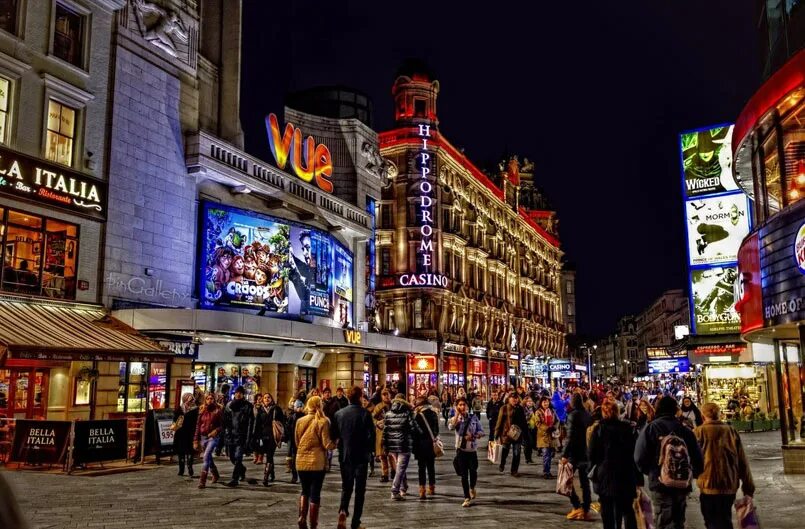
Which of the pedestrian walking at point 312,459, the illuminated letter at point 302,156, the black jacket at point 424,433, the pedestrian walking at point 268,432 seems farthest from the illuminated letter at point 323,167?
the pedestrian walking at point 312,459

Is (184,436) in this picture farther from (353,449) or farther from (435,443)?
(353,449)

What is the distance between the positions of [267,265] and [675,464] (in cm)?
2310

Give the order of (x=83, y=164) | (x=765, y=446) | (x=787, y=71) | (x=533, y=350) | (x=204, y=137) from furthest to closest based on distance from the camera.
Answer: (x=533, y=350)
(x=204, y=137)
(x=765, y=446)
(x=83, y=164)
(x=787, y=71)

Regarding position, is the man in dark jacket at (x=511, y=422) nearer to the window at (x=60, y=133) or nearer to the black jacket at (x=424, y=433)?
the black jacket at (x=424, y=433)

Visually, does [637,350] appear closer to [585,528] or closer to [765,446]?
[765,446]

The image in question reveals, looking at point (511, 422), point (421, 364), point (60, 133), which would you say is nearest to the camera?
point (511, 422)

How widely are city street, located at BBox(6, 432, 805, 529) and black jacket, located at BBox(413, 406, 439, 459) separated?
89 cm

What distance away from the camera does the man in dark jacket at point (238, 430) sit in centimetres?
1441

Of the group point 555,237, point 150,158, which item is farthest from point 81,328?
point 555,237

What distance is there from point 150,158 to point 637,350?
16485 centimetres

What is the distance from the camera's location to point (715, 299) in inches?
1236

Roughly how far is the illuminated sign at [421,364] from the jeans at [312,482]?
4258 centimetres

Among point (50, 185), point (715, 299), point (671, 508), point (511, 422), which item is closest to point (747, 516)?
point (671, 508)

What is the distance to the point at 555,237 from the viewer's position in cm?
9900
